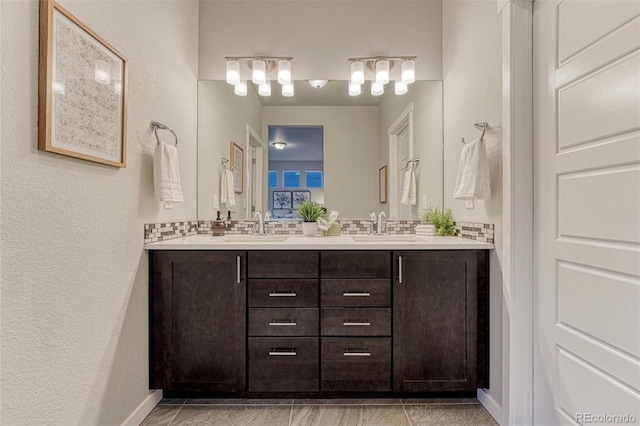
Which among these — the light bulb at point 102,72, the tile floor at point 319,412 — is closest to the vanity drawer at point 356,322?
the tile floor at point 319,412

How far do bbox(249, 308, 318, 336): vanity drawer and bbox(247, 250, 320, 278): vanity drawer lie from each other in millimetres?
183

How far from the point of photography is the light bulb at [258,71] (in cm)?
241

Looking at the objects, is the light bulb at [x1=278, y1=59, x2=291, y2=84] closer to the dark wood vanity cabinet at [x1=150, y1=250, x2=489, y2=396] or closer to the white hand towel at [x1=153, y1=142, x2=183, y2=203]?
the white hand towel at [x1=153, y1=142, x2=183, y2=203]

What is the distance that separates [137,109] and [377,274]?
145 centimetres

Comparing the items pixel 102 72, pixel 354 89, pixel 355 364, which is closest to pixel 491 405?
pixel 355 364

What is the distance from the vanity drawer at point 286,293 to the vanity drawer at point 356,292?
0.06 meters

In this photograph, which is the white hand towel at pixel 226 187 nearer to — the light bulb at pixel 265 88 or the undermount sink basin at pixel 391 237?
the light bulb at pixel 265 88

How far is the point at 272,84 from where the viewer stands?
251 centimetres

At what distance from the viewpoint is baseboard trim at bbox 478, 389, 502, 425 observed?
168 cm

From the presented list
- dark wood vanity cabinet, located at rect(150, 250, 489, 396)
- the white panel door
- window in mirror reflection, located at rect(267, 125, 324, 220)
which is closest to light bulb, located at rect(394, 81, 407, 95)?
window in mirror reflection, located at rect(267, 125, 324, 220)

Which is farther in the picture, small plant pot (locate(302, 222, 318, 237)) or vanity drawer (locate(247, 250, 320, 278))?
small plant pot (locate(302, 222, 318, 237))

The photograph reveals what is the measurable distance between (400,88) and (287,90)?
31.6 inches

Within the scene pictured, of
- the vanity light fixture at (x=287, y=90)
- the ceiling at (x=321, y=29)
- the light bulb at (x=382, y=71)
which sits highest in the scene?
the ceiling at (x=321, y=29)

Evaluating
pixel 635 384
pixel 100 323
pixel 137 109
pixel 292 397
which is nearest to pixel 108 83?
pixel 137 109
